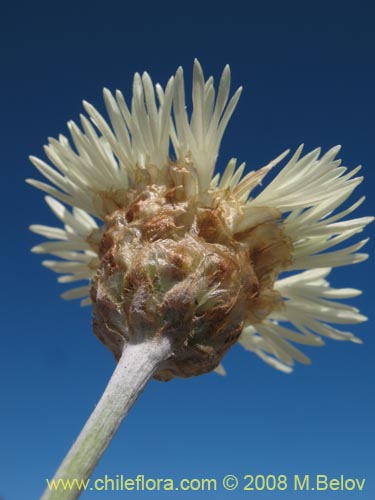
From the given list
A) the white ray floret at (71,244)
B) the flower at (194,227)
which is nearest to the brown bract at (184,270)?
the flower at (194,227)

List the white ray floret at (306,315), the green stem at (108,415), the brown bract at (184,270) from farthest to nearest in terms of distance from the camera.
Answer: the white ray floret at (306,315)
the brown bract at (184,270)
the green stem at (108,415)

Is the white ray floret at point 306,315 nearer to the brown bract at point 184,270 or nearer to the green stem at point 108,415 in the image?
the brown bract at point 184,270

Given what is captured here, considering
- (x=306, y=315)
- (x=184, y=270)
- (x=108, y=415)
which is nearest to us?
(x=108, y=415)

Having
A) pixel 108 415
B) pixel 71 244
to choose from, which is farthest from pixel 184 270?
pixel 71 244

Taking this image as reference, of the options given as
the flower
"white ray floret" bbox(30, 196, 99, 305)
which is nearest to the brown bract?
the flower

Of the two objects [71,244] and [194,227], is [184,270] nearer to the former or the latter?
[194,227]

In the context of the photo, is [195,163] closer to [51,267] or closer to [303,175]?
[303,175]
